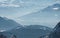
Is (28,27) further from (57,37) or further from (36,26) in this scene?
(57,37)

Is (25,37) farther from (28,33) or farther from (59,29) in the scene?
(59,29)

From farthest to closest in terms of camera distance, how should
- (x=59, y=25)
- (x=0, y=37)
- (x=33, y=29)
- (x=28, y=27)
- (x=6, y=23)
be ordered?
(x=6, y=23) < (x=33, y=29) < (x=28, y=27) < (x=59, y=25) < (x=0, y=37)

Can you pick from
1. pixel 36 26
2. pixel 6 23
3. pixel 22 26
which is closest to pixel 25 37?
pixel 22 26

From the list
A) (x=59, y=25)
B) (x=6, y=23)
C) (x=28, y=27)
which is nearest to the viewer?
(x=59, y=25)

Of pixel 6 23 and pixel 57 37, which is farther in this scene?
pixel 6 23

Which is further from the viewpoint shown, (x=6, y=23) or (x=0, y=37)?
(x=6, y=23)

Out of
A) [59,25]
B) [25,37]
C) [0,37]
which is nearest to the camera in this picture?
[0,37]

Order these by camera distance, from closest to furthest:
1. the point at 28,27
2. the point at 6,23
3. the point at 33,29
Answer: the point at 28,27
the point at 33,29
the point at 6,23

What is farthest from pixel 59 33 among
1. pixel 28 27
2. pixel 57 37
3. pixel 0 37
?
pixel 28 27
